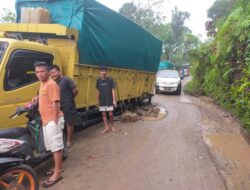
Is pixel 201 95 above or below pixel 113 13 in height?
below

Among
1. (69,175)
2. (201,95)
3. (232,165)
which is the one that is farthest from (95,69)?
(201,95)

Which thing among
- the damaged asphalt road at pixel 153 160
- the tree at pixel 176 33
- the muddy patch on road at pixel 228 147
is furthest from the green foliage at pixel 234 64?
the tree at pixel 176 33

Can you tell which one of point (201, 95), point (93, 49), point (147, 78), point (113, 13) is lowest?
point (201, 95)

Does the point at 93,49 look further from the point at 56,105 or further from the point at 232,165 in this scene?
the point at 232,165

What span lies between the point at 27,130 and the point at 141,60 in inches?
285

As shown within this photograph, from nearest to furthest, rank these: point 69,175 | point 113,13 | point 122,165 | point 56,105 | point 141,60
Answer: point 56,105
point 69,175
point 122,165
point 113,13
point 141,60

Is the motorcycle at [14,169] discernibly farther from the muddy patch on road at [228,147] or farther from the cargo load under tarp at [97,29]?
the cargo load under tarp at [97,29]

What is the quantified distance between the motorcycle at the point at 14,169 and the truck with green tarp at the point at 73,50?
1.15 metres

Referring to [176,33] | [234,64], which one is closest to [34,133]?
[234,64]

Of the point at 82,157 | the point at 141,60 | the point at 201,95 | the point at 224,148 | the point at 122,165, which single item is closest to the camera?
the point at 122,165

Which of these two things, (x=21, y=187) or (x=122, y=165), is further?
(x=122, y=165)

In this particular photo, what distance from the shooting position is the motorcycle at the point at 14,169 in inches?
153

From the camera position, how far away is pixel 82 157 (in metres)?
6.08

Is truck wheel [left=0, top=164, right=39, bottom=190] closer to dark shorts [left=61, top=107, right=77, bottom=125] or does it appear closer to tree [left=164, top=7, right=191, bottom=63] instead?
dark shorts [left=61, top=107, right=77, bottom=125]
